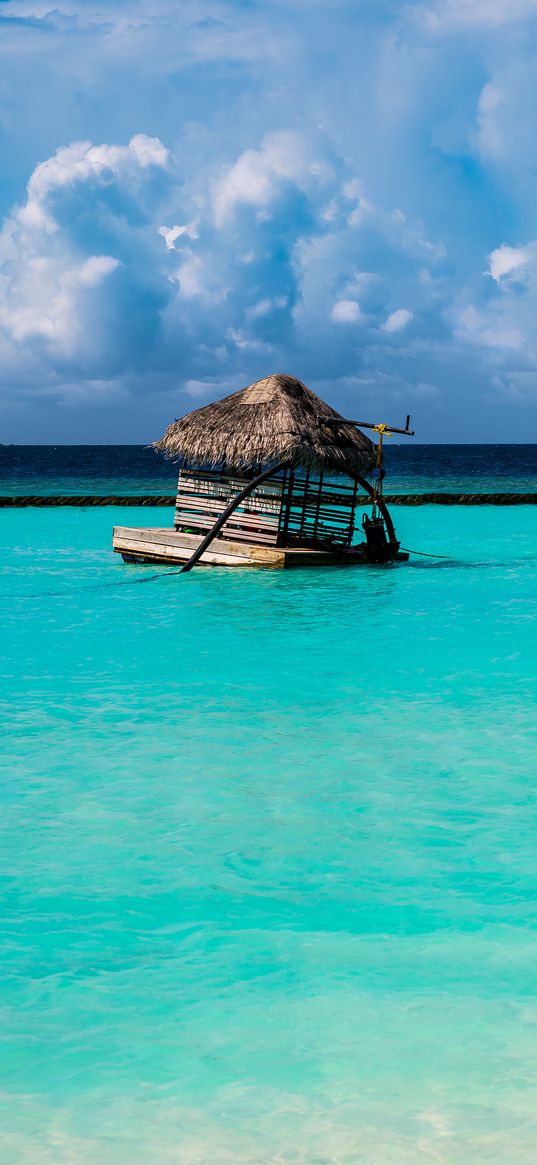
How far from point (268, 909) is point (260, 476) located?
12065 mm

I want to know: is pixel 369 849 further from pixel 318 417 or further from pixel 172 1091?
pixel 318 417

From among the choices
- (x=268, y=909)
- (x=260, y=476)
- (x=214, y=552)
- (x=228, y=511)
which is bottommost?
(x=268, y=909)

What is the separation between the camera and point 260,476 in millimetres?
17016

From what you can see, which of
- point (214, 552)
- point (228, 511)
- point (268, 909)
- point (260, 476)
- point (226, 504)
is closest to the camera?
point (268, 909)

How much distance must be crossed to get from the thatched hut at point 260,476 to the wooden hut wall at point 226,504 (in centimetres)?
2

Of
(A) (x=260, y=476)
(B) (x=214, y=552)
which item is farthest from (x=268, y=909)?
(B) (x=214, y=552)

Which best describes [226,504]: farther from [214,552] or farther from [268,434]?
[268,434]

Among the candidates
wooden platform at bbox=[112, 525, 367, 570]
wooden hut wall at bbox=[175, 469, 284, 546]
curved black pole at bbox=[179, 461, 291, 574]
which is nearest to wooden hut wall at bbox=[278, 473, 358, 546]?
wooden hut wall at bbox=[175, 469, 284, 546]

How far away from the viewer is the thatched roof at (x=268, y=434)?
1728 centimetres


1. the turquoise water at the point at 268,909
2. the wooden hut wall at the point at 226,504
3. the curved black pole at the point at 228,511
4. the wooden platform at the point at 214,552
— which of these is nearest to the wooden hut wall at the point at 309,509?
the wooden hut wall at the point at 226,504

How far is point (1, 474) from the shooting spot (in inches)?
2785

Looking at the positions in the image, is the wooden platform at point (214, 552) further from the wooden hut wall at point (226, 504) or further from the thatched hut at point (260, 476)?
the wooden hut wall at point (226, 504)

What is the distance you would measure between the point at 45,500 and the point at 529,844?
105ft

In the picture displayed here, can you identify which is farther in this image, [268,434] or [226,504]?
[226,504]
